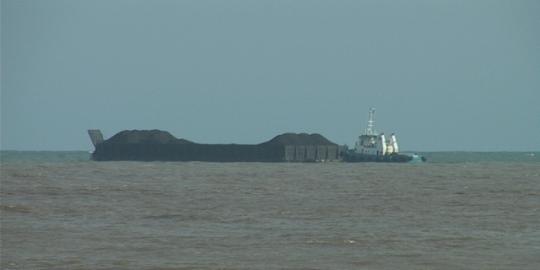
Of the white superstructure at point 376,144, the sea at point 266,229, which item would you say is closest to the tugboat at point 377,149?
the white superstructure at point 376,144

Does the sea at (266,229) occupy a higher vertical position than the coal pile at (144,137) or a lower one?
lower

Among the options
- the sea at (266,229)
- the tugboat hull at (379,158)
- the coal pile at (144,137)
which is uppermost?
the coal pile at (144,137)

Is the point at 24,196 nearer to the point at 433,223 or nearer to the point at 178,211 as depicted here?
the point at 178,211

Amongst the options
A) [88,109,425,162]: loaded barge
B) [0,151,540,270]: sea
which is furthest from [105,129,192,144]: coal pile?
[0,151,540,270]: sea

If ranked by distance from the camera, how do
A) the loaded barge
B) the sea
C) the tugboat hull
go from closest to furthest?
1. the sea
2. the tugboat hull
3. the loaded barge

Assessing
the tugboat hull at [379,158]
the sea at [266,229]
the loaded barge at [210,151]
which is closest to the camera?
the sea at [266,229]

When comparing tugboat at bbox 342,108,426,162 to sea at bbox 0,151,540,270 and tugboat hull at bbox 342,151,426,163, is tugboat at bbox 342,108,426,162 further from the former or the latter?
sea at bbox 0,151,540,270

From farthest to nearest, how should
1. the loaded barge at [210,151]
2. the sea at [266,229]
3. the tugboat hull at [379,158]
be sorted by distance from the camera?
1. the loaded barge at [210,151]
2. the tugboat hull at [379,158]
3. the sea at [266,229]

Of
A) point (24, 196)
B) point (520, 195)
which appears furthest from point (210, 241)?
point (520, 195)

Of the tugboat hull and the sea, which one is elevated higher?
the tugboat hull

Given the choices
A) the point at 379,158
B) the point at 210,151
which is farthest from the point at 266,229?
the point at 210,151

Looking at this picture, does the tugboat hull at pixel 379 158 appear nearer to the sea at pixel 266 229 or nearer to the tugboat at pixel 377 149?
the tugboat at pixel 377 149

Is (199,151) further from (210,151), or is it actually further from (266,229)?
(266,229)

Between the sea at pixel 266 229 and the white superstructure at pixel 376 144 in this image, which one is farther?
the white superstructure at pixel 376 144
